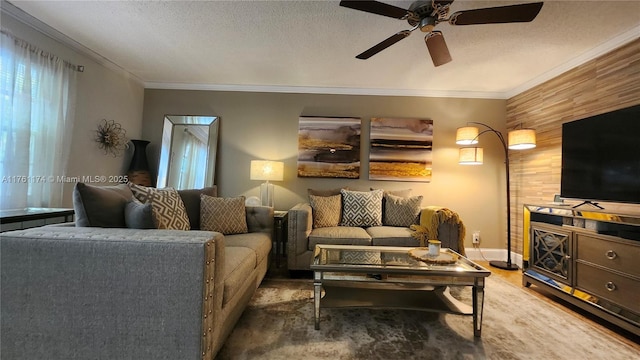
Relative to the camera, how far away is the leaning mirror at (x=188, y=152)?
11.5 feet

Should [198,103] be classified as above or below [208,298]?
above

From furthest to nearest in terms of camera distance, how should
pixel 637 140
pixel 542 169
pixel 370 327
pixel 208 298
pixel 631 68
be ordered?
pixel 542 169
pixel 631 68
pixel 637 140
pixel 370 327
pixel 208 298

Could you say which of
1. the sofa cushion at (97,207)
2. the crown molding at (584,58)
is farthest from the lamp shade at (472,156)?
the sofa cushion at (97,207)

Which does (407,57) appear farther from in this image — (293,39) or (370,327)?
(370,327)

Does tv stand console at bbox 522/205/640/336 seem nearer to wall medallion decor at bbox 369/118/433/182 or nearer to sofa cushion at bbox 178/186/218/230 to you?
wall medallion decor at bbox 369/118/433/182

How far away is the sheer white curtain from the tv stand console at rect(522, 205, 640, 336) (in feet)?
14.6

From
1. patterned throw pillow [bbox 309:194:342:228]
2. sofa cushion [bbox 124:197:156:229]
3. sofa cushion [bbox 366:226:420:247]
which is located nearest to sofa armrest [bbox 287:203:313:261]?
patterned throw pillow [bbox 309:194:342:228]

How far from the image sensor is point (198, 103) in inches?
143

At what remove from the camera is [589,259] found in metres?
2.01

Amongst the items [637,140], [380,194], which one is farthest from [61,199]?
[637,140]

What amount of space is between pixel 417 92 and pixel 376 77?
0.75 metres

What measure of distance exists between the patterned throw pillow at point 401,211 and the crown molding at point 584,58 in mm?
1940

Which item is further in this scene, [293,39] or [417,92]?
[417,92]

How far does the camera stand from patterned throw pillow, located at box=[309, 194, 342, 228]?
2973mm
